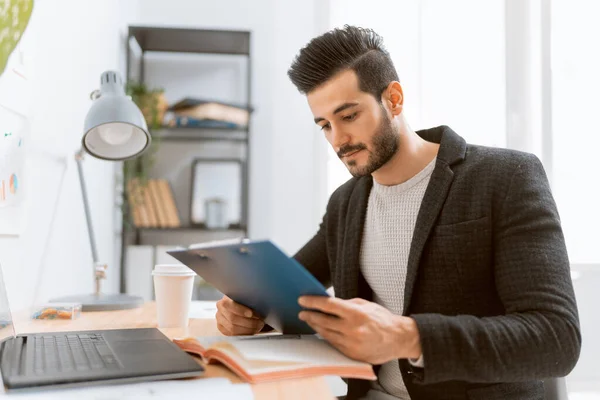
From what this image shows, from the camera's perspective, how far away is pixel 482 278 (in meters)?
1.12

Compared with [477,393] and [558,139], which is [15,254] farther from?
[558,139]

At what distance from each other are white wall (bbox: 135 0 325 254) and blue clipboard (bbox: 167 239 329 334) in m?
1.83

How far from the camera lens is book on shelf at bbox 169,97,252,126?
2.70 meters

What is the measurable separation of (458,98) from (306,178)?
33.9 inches

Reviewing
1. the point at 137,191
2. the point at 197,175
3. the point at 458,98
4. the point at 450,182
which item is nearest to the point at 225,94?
the point at 197,175

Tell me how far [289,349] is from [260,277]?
114 mm

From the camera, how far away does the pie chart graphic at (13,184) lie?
1.44 m

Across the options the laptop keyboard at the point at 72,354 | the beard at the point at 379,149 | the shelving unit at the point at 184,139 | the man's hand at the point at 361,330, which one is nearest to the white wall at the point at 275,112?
the shelving unit at the point at 184,139

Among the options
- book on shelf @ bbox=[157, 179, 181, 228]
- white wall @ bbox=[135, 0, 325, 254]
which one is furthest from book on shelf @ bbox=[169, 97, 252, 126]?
book on shelf @ bbox=[157, 179, 181, 228]

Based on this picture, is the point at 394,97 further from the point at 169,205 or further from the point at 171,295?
the point at 169,205

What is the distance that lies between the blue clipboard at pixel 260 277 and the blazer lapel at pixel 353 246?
12.8 inches

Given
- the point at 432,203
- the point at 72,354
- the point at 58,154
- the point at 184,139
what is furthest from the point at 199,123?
the point at 72,354

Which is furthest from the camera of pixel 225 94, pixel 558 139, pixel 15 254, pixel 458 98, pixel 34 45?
pixel 225 94

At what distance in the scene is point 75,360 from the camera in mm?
772
